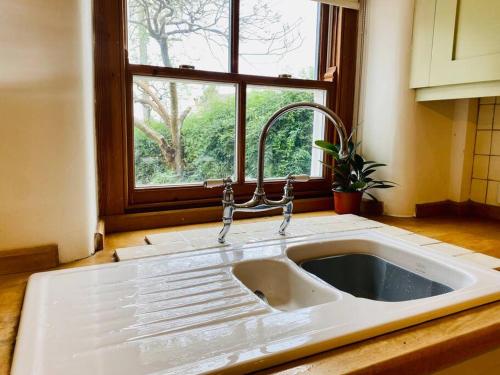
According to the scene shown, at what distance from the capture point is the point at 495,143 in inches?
58.1

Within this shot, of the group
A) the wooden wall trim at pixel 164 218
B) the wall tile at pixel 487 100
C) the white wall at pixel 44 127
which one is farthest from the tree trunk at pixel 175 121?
the wall tile at pixel 487 100

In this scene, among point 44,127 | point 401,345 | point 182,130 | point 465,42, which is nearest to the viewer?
point 401,345

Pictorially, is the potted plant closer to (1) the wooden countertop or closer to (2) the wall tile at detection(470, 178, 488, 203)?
(2) the wall tile at detection(470, 178, 488, 203)

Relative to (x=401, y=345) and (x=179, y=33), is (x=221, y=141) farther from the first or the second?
(x=401, y=345)

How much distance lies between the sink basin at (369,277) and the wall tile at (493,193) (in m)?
0.73

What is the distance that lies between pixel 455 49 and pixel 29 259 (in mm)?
1418

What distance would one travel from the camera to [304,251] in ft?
3.40

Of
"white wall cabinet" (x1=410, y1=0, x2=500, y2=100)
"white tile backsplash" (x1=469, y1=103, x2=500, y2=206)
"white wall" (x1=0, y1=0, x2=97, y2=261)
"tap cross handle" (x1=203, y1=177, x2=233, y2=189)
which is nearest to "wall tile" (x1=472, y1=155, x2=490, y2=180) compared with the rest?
"white tile backsplash" (x1=469, y1=103, x2=500, y2=206)

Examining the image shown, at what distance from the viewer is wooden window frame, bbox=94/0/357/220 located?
119 centimetres

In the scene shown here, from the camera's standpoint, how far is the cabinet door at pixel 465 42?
1188 mm

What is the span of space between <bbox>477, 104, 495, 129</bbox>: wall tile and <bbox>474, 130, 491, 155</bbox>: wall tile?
0.08ft

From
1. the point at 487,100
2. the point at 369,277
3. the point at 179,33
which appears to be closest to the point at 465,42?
the point at 487,100

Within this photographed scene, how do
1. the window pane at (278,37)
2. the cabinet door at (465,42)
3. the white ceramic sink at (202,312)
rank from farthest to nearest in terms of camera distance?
the window pane at (278,37)
the cabinet door at (465,42)
the white ceramic sink at (202,312)

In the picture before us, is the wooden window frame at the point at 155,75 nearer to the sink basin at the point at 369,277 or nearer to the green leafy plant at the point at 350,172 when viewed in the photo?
the green leafy plant at the point at 350,172
